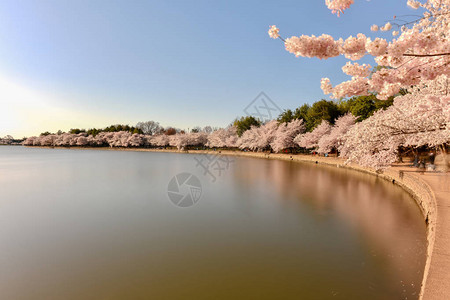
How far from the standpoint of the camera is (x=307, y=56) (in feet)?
16.3

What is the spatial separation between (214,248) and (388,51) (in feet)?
23.3

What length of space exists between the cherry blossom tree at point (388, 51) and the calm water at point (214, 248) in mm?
4663

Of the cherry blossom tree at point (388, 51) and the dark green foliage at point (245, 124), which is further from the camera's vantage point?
the dark green foliage at point (245, 124)

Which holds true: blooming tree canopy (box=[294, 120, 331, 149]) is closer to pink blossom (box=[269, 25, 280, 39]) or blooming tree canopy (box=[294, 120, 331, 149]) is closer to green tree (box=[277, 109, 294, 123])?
green tree (box=[277, 109, 294, 123])

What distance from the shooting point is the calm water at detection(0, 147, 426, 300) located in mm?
5789

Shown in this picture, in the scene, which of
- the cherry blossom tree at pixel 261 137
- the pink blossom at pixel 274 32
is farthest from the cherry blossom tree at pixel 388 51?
the cherry blossom tree at pixel 261 137

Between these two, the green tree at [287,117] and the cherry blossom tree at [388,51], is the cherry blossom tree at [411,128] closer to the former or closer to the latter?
the cherry blossom tree at [388,51]

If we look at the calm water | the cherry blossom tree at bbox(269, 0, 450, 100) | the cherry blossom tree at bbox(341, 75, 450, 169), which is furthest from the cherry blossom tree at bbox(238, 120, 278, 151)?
the cherry blossom tree at bbox(269, 0, 450, 100)

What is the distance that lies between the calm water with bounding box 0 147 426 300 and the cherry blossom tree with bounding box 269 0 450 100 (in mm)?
4663

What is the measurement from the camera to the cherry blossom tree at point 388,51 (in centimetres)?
427

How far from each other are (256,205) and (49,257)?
9641 mm

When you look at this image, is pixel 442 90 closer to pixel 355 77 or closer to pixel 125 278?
pixel 355 77

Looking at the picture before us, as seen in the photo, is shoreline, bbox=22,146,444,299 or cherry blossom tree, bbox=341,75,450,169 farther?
cherry blossom tree, bbox=341,75,450,169

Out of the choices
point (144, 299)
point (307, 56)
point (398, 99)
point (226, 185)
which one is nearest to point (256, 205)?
point (226, 185)
